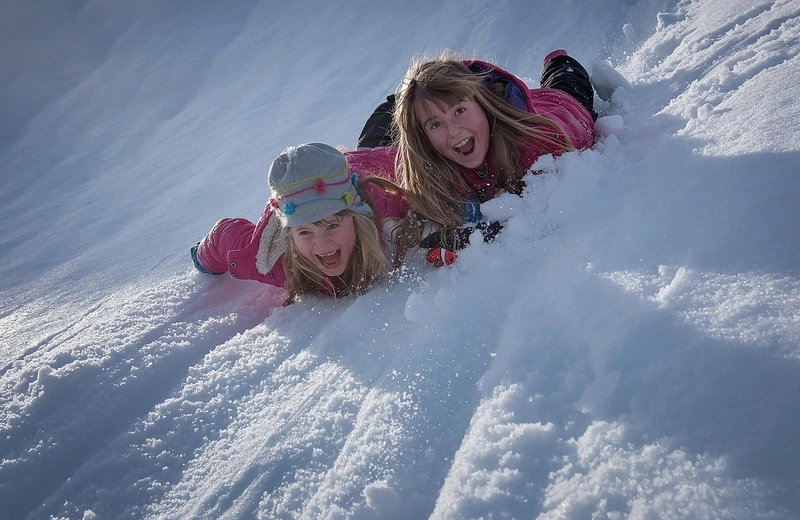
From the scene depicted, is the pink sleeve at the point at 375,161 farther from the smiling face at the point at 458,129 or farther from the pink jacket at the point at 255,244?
the smiling face at the point at 458,129

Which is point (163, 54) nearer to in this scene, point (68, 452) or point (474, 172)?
point (474, 172)

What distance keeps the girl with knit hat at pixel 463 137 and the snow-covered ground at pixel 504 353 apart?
0.77ft

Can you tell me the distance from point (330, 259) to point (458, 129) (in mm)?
799

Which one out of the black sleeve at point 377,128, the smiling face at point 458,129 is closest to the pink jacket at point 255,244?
the smiling face at point 458,129

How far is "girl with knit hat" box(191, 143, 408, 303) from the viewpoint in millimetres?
2014

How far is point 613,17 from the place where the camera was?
4098 millimetres

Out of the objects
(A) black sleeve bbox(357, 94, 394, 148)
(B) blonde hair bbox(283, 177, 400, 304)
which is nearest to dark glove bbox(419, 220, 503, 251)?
(B) blonde hair bbox(283, 177, 400, 304)

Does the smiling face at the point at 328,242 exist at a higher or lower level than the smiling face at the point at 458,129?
lower

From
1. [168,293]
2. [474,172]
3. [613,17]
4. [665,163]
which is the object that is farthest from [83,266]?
[613,17]

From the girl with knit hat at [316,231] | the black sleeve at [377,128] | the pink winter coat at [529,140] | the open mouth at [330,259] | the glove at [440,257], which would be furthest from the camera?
the black sleeve at [377,128]

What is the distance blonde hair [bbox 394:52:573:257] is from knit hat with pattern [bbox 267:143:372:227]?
35 centimetres

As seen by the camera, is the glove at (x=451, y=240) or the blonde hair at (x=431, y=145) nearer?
the glove at (x=451, y=240)

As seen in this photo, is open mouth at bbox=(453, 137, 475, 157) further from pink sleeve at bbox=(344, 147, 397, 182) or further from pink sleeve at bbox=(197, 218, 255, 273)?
pink sleeve at bbox=(197, 218, 255, 273)

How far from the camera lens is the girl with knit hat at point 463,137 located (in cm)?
224
